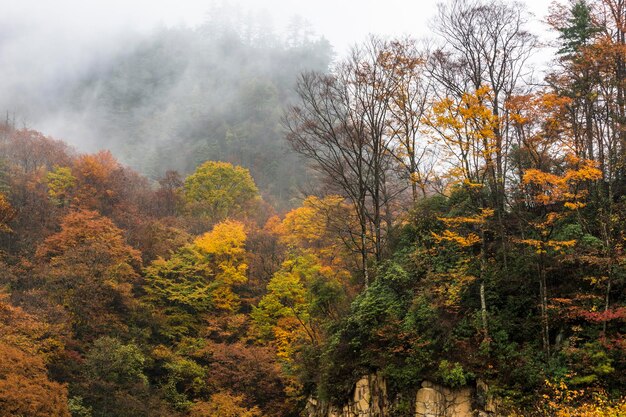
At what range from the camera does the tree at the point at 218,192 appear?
133ft

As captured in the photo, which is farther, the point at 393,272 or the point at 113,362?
the point at 113,362

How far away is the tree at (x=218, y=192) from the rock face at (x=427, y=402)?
27602mm

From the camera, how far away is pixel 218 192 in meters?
41.4

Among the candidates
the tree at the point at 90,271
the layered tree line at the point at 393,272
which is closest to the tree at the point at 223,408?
the layered tree line at the point at 393,272

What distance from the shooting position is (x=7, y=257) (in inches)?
1052

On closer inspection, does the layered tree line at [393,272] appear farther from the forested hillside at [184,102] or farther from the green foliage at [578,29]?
the forested hillside at [184,102]

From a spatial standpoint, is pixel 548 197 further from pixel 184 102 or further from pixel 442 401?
pixel 184 102

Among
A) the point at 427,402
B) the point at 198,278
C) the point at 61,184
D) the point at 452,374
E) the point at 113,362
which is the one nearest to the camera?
the point at 452,374

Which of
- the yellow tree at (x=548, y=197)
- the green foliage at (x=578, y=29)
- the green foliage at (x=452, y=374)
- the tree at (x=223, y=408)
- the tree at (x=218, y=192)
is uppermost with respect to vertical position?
the tree at (x=218, y=192)

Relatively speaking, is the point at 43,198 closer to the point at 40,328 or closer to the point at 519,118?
the point at 40,328

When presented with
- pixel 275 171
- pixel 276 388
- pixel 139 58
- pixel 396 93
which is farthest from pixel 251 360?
pixel 139 58

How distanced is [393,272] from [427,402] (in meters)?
3.87

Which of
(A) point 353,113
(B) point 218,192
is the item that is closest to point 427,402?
(A) point 353,113

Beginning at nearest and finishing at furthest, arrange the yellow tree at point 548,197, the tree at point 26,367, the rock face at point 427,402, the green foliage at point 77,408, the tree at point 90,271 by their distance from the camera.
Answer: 1. the yellow tree at point 548,197
2. the rock face at point 427,402
3. the tree at point 26,367
4. the green foliage at point 77,408
5. the tree at point 90,271
